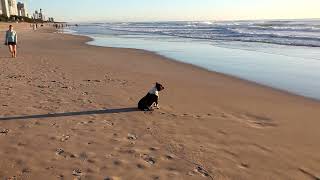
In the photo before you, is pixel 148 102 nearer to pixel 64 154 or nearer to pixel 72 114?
pixel 72 114

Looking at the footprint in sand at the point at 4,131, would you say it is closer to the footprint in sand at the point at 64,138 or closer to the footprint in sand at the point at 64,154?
the footprint in sand at the point at 64,138

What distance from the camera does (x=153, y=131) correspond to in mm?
6254

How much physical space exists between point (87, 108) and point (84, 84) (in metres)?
2.67

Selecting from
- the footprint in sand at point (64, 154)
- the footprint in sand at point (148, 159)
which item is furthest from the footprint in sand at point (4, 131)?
the footprint in sand at point (148, 159)

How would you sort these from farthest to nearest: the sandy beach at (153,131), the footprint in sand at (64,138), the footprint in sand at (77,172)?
the footprint in sand at (64,138), the sandy beach at (153,131), the footprint in sand at (77,172)

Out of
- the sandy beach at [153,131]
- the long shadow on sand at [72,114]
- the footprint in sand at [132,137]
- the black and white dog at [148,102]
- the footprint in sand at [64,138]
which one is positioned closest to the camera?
the sandy beach at [153,131]

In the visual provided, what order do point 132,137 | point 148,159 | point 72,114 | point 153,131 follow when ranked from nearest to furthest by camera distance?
point 148,159, point 132,137, point 153,131, point 72,114

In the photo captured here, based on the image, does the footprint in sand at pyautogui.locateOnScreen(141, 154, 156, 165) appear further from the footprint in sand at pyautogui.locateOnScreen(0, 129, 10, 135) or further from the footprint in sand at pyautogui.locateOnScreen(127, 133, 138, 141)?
the footprint in sand at pyautogui.locateOnScreen(0, 129, 10, 135)

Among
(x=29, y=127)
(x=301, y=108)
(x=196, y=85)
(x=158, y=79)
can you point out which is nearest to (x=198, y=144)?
(x=29, y=127)

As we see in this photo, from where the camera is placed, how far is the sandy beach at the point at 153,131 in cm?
474

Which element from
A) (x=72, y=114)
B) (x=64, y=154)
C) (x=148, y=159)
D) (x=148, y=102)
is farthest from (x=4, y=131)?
(x=148, y=102)

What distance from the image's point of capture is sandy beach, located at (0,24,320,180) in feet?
15.6

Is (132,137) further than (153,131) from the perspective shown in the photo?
No

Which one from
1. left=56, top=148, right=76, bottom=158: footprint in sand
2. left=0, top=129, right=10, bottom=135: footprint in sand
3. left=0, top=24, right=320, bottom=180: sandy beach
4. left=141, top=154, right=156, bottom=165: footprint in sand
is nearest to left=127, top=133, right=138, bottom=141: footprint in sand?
left=0, top=24, right=320, bottom=180: sandy beach
